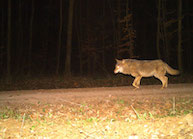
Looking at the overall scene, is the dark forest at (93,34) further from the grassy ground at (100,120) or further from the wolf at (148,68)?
the grassy ground at (100,120)

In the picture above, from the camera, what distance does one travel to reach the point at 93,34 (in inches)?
1217

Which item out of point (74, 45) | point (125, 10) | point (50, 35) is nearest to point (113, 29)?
point (125, 10)

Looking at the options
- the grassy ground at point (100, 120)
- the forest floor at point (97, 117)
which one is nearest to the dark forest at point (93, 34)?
the forest floor at point (97, 117)

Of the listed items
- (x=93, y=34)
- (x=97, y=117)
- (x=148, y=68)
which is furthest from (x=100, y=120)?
(x=93, y=34)

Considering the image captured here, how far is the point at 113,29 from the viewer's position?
32.4 meters

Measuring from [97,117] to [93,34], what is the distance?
25186 millimetres

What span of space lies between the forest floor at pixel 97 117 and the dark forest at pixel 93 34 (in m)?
12.7

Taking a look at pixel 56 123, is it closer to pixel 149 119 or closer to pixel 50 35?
pixel 149 119

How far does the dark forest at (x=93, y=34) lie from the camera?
2341cm

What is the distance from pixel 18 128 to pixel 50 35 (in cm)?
4312

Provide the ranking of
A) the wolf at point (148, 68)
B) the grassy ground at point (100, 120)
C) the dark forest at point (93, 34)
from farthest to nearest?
the dark forest at point (93, 34) < the wolf at point (148, 68) < the grassy ground at point (100, 120)

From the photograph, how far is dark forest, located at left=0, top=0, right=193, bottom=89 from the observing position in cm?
2341

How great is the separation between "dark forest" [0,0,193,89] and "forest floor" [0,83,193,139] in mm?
12658

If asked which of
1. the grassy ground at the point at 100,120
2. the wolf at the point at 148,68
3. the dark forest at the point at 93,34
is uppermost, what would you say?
the dark forest at the point at 93,34
